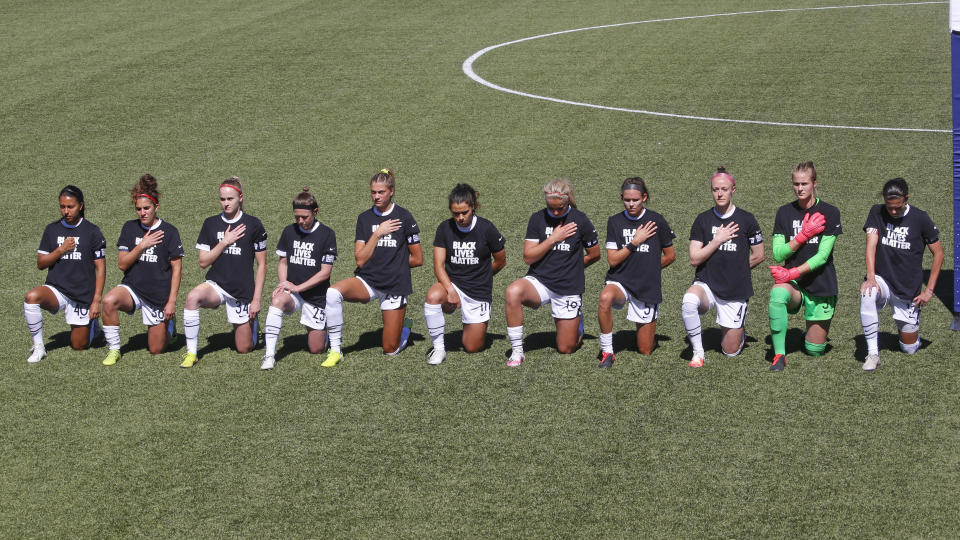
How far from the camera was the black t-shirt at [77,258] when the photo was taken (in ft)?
41.7

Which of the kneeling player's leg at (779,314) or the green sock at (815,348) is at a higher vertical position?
the kneeling player's leg at (779,314)

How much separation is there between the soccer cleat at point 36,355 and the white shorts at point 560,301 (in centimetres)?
533

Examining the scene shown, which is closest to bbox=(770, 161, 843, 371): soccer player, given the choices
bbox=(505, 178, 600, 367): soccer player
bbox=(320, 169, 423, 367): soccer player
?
bbox=(505, 178, 600, 367): soccer player

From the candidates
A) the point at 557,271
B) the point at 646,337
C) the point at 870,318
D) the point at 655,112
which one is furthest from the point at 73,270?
the point at 655,112

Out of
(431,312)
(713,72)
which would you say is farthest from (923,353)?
(713,72)

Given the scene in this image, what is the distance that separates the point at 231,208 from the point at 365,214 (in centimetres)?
144

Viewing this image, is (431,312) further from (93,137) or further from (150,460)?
(93,137)

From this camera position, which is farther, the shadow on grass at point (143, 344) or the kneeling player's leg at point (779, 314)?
the shadow on grass at point (143, 344)

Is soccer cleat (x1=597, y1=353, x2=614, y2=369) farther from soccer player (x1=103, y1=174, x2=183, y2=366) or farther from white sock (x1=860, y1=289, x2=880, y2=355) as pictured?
soccer player (x1=103, y1=174, x2=183, y2=366)

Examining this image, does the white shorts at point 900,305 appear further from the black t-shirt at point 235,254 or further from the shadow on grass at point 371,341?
the black t-shirt at point 235,254

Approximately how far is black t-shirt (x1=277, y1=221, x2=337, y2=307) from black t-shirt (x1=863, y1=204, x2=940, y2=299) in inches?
223

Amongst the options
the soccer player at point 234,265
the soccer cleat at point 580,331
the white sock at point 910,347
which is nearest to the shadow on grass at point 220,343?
the soccer player at point 234,265

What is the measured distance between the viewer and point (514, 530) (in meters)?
8.87

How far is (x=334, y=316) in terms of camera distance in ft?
40.5
